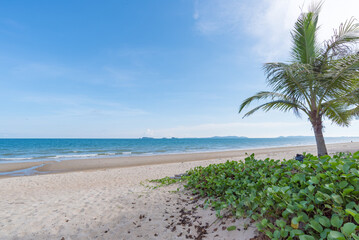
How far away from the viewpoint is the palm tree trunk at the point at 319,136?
6.41 metres

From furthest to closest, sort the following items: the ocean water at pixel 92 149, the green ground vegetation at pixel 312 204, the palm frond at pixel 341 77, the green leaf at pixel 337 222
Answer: the ocean water at pixel 92 149 < the palm frond at pixel 341 77 < the green ground vegetation at pixel 312 204 < the green leaf at pixel 337 222

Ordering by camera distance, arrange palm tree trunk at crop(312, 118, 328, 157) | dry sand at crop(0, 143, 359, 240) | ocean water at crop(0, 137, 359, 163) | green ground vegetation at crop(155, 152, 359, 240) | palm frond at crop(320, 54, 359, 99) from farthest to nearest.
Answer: ocean water at crop(0, 137, 359, 163) → palm tree trunk at crop(312, 118, 328, 157) → palm frond at crop(320, 54, 359, 99) → dry sand at crop(0, 143, 359, 240) → green ground vegetation at crop(155, 152, 359, 240)

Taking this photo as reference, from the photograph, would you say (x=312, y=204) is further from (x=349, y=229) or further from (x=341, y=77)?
(x=341, y=77)

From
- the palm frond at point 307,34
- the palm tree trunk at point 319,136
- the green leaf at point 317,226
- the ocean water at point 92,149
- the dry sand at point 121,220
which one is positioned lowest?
the ocean water at point 92,149

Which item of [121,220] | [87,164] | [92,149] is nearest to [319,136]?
[121,220]

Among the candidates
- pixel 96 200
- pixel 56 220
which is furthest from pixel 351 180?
pixel 96 200

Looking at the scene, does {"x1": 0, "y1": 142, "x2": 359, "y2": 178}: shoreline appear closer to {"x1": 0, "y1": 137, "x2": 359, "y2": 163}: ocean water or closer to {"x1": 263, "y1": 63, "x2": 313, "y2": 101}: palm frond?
{"x1": 0, "y1": 137, "x2": 359, "y2": 163}: ocean water

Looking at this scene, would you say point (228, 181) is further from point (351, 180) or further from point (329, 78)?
point (329, 78)

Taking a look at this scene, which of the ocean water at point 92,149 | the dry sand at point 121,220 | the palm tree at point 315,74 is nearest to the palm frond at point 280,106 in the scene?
the palm tree at point 315,74

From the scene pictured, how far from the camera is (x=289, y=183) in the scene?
254 cm

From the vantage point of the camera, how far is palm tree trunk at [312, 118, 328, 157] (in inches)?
253

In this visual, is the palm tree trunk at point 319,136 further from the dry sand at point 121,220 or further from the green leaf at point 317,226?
the green leaf at point 317,226

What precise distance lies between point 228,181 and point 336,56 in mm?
6401

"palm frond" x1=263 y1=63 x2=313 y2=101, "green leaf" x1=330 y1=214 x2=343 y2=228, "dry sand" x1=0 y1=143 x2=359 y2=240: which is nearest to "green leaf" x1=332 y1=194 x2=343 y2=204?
"green leaf" x1=330 y1=214 x2=343 y2=228
